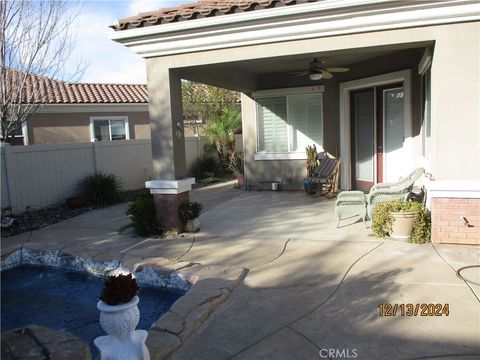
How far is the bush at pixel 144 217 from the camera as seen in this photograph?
7348 millimetres

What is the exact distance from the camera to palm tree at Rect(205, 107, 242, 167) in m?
16.6

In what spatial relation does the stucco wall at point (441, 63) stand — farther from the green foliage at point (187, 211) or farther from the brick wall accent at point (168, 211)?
the green foliage at point (187, 211)

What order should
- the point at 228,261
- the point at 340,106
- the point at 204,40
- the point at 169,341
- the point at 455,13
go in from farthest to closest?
the point at 340,106
the point at 204,40
the point at 228,261
the point at 455,13
the point at 169,341

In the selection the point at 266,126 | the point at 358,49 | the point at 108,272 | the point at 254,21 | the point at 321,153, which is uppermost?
the point at 254,21

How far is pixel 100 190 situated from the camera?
1111cm

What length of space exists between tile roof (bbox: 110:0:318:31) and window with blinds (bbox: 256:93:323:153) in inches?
181

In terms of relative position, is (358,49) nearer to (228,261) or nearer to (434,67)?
(434,67)

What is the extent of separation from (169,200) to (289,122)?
17.1ft

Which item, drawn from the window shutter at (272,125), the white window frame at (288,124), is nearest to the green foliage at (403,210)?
the white window frame at (288,124)

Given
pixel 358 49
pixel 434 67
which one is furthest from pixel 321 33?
pixel 434 67

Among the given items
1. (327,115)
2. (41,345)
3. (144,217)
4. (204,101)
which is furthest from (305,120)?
(204,101)

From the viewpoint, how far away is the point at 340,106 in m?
10.5

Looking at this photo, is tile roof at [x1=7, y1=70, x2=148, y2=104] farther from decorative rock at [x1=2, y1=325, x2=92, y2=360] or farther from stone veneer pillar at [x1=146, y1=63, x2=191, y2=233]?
decorative rock at [x1=2, y1=325, x2=92, y2=360]

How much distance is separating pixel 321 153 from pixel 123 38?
5.97 metres
